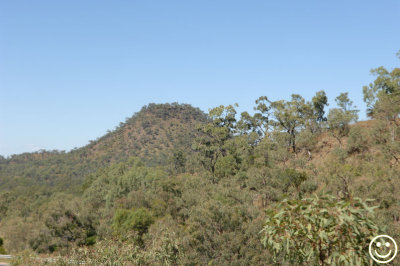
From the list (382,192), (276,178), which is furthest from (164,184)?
(382,192)

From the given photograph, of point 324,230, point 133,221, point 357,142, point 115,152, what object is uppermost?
point 115,152

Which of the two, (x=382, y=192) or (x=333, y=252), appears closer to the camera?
(x=333, y=252)

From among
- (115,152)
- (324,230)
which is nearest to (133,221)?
(324,230)

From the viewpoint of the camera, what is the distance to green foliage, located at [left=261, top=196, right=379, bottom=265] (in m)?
5.91

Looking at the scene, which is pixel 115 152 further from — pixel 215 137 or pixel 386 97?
pixel 386 97

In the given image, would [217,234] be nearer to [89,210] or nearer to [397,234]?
[397,234]

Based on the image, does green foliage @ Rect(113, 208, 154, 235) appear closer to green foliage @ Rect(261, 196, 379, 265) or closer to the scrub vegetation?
the scrub vegetation

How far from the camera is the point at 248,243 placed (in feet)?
76.9

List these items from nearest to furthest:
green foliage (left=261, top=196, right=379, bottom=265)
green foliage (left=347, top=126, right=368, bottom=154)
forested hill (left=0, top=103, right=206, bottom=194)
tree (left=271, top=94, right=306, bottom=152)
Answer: green foliage (left=261, top=196, right=379, bottom=265) → green foliage (left=347, top=126, right=368, bottom=154) → tree (left=271, top=94, right=306, bottom=152) → forested hill (left=0, top=103, right=206, bottom=194)

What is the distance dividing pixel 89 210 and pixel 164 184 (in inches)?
635

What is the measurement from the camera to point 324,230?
6.24 m

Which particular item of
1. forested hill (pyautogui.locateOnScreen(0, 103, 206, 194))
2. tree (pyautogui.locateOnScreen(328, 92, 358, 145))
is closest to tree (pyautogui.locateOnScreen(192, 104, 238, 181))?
tree (pyautogui.locateOnScreen(328, 92, 358, 145))

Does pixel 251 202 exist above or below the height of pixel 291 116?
below

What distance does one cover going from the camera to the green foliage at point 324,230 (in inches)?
233
